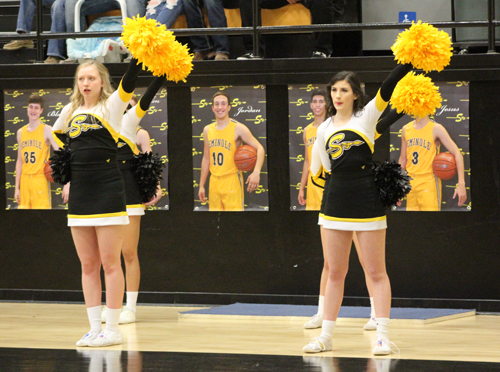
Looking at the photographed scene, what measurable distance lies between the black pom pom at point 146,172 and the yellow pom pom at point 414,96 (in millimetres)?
1828

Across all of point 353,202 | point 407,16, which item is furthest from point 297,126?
point 353,202

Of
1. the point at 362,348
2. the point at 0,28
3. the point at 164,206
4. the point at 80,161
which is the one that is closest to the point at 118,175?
the point at 80,161

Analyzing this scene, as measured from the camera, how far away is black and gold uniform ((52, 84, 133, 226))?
13.3 ft

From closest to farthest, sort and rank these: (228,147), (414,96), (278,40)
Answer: (414,96) → (228,147) → (278,40)

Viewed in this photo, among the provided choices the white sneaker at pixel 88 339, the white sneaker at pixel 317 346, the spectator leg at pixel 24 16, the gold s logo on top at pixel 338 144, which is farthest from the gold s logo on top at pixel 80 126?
the spectator leg at pixel 24 16

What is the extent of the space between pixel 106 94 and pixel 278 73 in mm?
2167

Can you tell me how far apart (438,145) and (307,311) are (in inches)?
67.3

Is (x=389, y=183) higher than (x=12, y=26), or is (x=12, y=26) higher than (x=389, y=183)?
(x=12, y=26)

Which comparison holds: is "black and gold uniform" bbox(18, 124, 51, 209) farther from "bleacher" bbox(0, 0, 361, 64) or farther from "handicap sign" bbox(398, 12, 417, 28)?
"handicap sign" bbox(398, 12, 417, 28)

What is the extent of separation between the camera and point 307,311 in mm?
5512

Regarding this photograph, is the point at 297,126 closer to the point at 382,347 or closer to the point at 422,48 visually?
the point at 422,48

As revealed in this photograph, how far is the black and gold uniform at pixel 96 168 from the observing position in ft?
13.3

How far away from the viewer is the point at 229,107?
6.14 meters

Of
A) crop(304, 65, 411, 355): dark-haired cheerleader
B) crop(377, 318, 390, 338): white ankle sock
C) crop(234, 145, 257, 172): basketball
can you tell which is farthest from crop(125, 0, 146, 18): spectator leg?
crop(377, 318, 390, 338): white ankle sock
